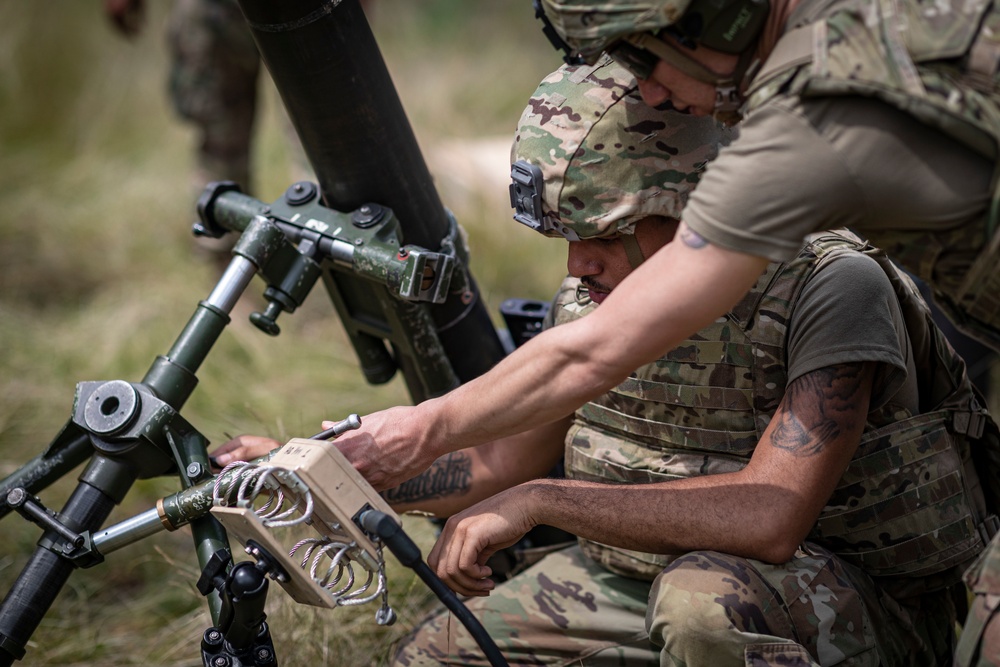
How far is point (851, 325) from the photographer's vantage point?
2.20 meters

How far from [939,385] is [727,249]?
105 cm

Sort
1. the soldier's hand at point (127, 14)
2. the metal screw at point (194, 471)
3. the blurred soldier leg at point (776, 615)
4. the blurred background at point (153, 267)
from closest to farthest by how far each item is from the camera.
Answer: the blurred soldier leg at point (776, 615), the metal screw at point (194, 471), the blurred background at point (153, 267), the soldier's hand at point (127, 14)

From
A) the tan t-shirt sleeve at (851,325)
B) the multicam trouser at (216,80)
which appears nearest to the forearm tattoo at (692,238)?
the tan t-shirt sleeve at (851,325)

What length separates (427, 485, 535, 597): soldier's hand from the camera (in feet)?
7.45

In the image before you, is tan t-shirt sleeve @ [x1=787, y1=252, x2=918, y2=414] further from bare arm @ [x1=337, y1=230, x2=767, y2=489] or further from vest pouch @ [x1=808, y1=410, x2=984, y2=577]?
bare arm @ [x1=337, y1=230, x2=767, y2=489]

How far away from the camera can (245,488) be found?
2117 mm

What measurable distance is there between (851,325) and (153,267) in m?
5.40

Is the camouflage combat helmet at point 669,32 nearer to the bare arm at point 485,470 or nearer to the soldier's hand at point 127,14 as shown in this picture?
the bare arm at point 485,470

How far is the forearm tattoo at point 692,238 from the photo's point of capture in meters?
1.75

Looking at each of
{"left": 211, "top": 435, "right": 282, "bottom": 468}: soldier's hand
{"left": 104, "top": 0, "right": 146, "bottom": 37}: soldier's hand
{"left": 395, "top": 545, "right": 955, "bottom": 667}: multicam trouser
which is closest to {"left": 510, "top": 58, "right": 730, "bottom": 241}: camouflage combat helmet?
{"left": 395, "top": 545, "right": 955, "bottom": 667}: multicam trouser

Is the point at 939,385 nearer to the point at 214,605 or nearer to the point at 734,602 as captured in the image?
the point at 734,602

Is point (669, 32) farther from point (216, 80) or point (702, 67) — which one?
point (216, 80)

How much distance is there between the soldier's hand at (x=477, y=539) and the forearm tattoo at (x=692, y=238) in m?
0.84

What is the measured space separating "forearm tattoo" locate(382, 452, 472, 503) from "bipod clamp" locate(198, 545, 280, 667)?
30.5 inches
